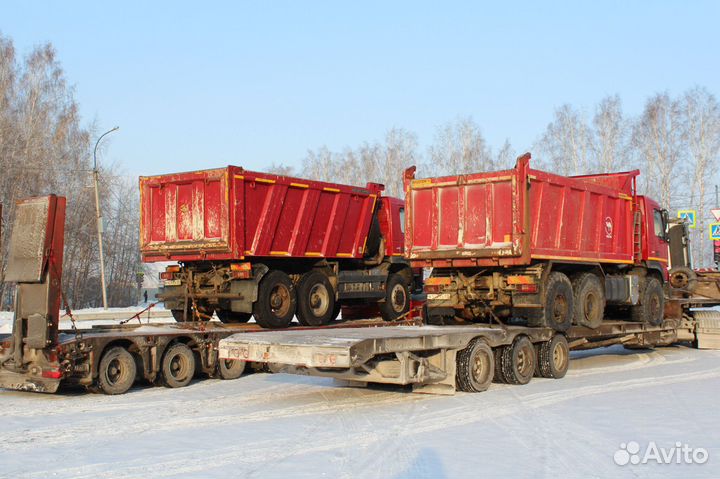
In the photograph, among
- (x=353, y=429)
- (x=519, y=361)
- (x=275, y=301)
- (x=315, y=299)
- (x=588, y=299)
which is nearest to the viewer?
(x=353, y=429)

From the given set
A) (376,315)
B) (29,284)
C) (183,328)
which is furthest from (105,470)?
(376,315)

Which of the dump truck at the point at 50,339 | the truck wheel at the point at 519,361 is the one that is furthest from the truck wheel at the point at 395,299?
the dump truck at the point at 50,339

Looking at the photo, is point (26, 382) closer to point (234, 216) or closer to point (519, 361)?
point (234, 216)

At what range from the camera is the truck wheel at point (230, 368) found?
42.5ft

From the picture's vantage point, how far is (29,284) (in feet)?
36.3

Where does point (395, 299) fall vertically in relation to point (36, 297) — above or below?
below

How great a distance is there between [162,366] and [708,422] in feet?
24.2

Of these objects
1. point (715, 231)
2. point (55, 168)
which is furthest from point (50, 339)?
point (55, 168)

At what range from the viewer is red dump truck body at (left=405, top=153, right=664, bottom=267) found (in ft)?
39.6

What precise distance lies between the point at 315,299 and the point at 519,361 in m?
4.59

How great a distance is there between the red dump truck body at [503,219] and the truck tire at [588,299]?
387mm

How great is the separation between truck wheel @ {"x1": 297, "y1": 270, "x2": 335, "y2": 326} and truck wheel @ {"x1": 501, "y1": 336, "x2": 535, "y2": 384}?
428 cm

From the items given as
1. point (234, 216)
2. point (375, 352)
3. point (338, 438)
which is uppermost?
point (234, 216)

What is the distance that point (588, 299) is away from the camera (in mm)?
13977
